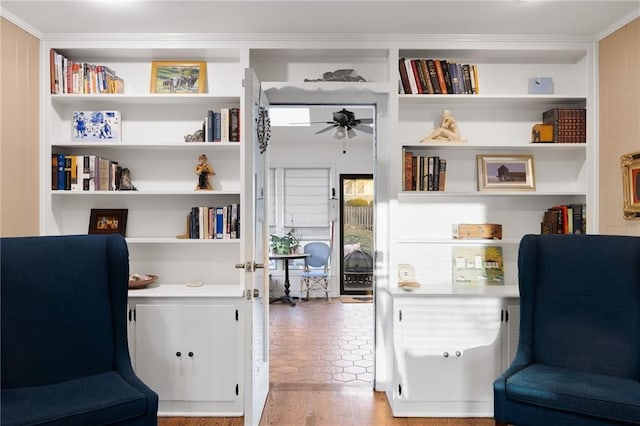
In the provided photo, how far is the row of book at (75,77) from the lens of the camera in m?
3.04

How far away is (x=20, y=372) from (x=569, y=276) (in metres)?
2.71

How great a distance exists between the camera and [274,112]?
5.44 meters

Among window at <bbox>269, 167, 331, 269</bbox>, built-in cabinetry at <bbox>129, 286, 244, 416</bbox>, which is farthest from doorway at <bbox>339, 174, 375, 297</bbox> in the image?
built-in cabinetry at <bbox>129, 286, 244, 416</bbox>

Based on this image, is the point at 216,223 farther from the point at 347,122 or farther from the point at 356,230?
the point at 356,230

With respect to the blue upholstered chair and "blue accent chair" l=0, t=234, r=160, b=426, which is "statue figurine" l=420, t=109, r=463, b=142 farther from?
the blue upholstered chair

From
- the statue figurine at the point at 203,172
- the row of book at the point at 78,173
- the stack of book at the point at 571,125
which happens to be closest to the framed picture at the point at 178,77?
the statue figurine at the point at 203,172

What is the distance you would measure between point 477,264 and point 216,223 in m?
1.81

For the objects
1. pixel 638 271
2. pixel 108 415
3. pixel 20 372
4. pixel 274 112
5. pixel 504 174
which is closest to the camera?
pixel 108 415

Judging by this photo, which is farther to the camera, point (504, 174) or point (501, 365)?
point (504, 174)

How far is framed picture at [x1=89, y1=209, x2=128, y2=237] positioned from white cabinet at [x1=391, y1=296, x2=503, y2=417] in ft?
6.29

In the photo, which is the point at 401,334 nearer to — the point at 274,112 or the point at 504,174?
the point at 504,174

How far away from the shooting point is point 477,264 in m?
3.25

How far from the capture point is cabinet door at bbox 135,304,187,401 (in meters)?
2.84

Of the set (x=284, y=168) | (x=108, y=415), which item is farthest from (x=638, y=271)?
(x=284, y=168)
